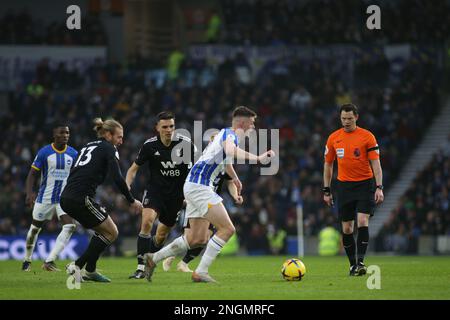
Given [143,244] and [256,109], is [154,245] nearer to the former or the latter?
[143,244]

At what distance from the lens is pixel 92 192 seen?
13.1 metres

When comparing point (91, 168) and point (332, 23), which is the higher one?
point (332, 23)

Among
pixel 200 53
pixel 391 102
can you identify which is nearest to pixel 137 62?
pixel 200 53

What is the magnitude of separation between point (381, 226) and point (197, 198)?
18454 millimetres

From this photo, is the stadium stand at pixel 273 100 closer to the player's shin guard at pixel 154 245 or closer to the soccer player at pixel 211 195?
the player's shin guard at pixel 154 245

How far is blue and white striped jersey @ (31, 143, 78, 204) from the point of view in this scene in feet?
55.0

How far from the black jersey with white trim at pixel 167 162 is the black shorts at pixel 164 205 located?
2.7 inches

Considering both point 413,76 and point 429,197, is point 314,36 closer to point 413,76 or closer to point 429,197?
point 413,76

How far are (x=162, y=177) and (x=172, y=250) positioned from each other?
2463 millimetres

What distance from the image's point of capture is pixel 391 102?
32.6 m

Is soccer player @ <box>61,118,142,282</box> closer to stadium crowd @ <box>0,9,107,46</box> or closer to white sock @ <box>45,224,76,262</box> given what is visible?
white sock @ <box>45,224,76,262</box>

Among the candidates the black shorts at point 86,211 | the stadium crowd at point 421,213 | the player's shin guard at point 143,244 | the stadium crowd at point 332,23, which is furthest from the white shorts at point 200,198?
the stadium crowd at point 332,23

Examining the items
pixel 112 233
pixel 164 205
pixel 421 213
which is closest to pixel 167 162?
pixel 164 205

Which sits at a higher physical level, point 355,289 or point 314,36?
point 314,36
